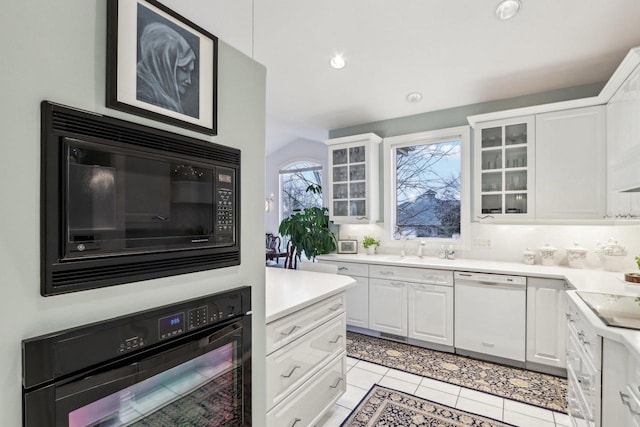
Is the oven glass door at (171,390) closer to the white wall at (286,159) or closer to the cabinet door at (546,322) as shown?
the cabinet door at (546,322)

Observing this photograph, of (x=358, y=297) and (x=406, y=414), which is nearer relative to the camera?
(x=406, y=414)

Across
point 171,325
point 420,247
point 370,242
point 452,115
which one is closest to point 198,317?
point 171,325

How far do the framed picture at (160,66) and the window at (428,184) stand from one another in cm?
339

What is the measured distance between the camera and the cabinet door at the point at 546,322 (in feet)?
9.11

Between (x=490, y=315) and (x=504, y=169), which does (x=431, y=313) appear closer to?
(x=490, y=315)

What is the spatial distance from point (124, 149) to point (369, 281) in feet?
10.6

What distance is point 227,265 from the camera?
126 cm

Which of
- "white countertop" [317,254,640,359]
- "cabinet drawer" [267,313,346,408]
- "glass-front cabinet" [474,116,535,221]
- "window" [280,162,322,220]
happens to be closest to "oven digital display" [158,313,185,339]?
"cabinet drawer" [267,313,346,408]

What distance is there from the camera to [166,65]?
40.1 inches

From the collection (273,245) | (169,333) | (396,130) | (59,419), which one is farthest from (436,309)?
(273,245)

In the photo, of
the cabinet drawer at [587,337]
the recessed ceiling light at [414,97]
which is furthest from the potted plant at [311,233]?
the cabinet drawer at [587,337]

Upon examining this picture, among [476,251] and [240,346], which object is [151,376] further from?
[476,251]

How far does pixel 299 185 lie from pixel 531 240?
447cm

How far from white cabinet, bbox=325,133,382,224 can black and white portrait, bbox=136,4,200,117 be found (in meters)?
3.27
